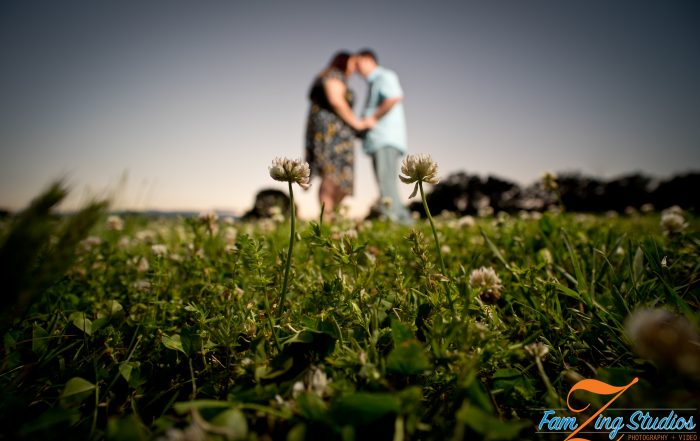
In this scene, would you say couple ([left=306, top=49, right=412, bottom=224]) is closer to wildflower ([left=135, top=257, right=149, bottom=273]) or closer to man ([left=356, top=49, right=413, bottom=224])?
man ([left=356, top=49, right=413, bottom=224])

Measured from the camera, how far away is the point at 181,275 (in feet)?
6.22

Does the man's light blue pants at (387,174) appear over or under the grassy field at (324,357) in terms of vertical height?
over

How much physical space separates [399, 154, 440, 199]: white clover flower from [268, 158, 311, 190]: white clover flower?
1.12 ft

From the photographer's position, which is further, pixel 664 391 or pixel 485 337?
pixel 485 337

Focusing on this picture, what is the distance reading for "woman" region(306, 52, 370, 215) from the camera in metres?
6.34

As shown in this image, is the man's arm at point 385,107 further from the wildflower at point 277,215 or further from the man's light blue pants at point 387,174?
the wildflower at point 277,215

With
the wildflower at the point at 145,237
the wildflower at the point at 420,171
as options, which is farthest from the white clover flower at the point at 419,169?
the wildflower at the point at 145,237

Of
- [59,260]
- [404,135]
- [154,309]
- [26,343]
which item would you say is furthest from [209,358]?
[404,135]

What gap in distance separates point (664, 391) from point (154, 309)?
163cm

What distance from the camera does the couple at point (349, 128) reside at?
6.38m

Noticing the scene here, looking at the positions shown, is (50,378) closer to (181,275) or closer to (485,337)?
(181,275)

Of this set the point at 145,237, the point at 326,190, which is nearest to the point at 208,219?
the point at 145,237

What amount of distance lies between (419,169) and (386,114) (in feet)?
20.7

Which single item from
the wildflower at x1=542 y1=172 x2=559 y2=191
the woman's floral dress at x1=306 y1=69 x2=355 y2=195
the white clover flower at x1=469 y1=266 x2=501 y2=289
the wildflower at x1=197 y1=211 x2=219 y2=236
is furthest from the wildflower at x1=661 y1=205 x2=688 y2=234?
the woman's floral dress at x1=306 y1=69 x2=355 y2=195
